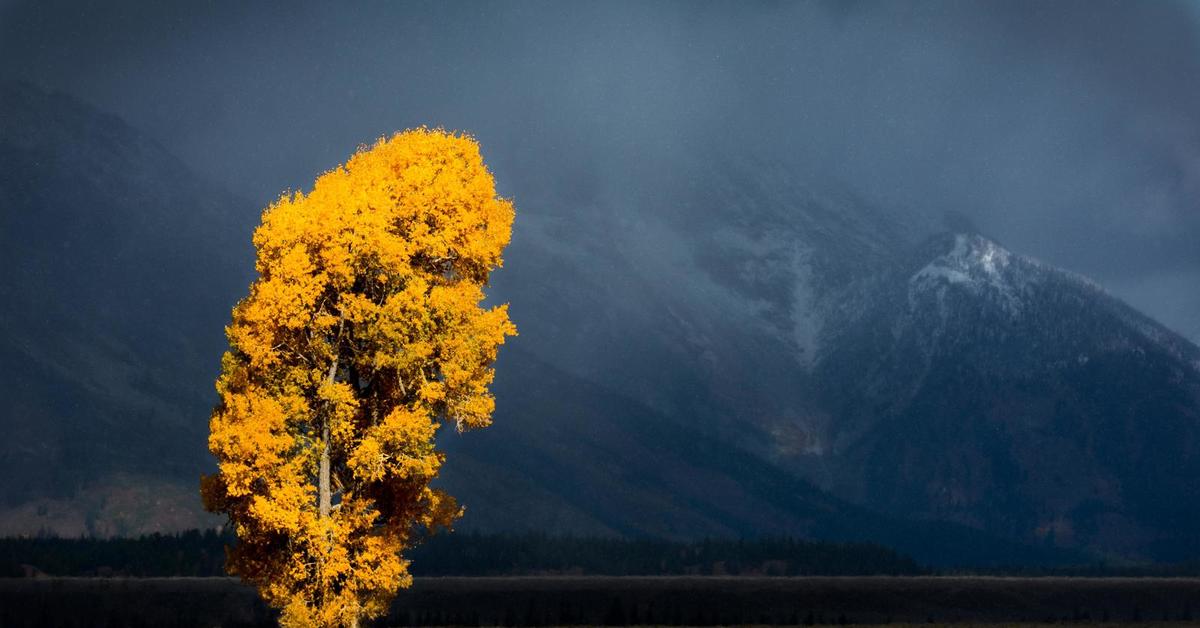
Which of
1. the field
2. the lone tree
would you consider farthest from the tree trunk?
the field

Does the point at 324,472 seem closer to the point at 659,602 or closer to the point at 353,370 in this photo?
the point at 353,370

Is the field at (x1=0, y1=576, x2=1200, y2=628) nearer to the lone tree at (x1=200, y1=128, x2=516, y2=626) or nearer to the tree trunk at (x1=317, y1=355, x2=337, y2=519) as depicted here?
the lone tree at (x1=200, y1=128, x2=516, y2=626)

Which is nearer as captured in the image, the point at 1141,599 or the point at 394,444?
the point at 394,444

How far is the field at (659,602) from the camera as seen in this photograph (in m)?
116

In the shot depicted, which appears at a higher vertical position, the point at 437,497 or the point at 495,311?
the point at 495,311

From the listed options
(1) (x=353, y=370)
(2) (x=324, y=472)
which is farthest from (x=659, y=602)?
(2) (x=324, y=472)

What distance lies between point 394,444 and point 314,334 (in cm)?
446

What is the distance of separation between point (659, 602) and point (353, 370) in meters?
85.6

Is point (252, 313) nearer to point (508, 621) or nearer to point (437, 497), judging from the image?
point (437, 497)

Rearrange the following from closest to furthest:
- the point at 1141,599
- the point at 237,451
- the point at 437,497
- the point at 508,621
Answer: the point at 237,451
the point at 437,497
the point at 508,621
the point at 1141,599

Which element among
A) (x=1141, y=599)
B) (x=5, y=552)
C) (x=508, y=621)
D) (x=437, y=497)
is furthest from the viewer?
(x=5, y=552)

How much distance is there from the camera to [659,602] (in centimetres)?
13388

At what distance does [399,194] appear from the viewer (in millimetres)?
52031

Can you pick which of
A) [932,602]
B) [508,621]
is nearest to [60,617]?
[508,621]
